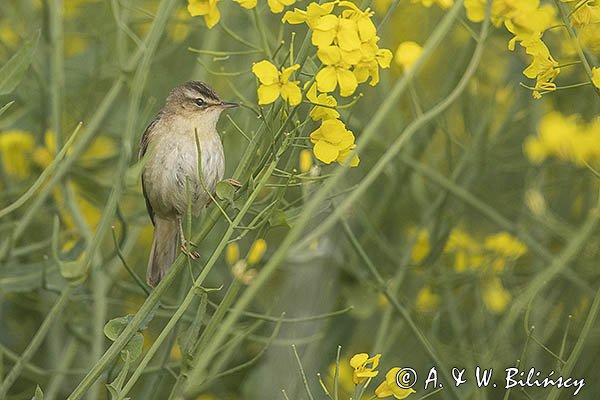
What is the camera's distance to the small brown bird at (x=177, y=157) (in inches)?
130

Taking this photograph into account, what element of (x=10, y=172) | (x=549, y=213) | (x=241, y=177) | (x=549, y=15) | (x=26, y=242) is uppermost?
(x=549, y=15)

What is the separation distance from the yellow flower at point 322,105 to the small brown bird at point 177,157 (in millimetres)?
1005

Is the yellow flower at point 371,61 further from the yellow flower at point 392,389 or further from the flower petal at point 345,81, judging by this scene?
the yellow flower at point 392,389

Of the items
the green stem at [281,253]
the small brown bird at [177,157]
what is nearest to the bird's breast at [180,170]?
the small brown bird at [177,157]

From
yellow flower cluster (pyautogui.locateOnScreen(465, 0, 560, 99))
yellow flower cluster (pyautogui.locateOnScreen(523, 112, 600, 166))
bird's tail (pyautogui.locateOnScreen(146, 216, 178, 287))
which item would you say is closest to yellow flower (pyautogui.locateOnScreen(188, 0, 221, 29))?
yellow flower cluster (pyautogui.locateOnScreen(465, 0, 560, 99))

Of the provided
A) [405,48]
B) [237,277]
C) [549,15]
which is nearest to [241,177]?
[237,277]

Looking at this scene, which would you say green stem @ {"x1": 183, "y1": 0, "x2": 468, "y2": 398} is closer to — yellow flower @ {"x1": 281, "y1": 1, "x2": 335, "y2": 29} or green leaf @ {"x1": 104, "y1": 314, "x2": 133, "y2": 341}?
yellow flower @ {"x1": 281, "y1": 1, "x2": 335, "y2": 29}

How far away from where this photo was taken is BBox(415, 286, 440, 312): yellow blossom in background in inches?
165

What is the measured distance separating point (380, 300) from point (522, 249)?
600mm

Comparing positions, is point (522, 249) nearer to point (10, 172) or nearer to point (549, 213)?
point (549, 213)

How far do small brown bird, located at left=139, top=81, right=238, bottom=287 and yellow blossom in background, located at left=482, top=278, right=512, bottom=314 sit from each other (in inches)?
56.2

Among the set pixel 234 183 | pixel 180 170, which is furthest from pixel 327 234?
pixel 234 183

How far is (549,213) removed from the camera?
156 inches

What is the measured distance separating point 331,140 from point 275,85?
19cm
